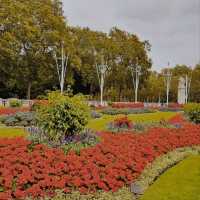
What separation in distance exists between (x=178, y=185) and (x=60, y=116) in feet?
11.6

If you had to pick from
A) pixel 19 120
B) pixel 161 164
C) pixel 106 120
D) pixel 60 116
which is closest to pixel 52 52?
pixel 106 120

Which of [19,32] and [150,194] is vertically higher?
[19,32]

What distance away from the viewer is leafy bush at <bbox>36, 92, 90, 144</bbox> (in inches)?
397

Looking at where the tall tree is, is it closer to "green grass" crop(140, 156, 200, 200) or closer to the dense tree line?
the dense tree line

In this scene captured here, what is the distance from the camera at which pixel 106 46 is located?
62031 millimetres

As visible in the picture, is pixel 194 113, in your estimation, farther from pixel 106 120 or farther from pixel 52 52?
pixel 52 52

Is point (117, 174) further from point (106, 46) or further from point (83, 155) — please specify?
point (106, 46)

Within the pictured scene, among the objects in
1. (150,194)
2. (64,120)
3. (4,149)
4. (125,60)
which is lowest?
(150,194)

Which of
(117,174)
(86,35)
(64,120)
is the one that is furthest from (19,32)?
(117,174)

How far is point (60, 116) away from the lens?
1009cm

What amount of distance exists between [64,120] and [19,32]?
108 ft

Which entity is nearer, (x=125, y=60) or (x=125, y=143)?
(x=125, y=143)

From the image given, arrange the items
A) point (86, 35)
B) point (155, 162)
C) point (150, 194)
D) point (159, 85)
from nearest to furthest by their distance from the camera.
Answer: point (150, 194) < point (155, 162) < point (86, 35) < point (159, 85)

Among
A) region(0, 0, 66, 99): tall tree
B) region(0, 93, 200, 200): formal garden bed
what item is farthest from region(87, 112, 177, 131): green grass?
region(0, 0, 66, 99): tall tree
